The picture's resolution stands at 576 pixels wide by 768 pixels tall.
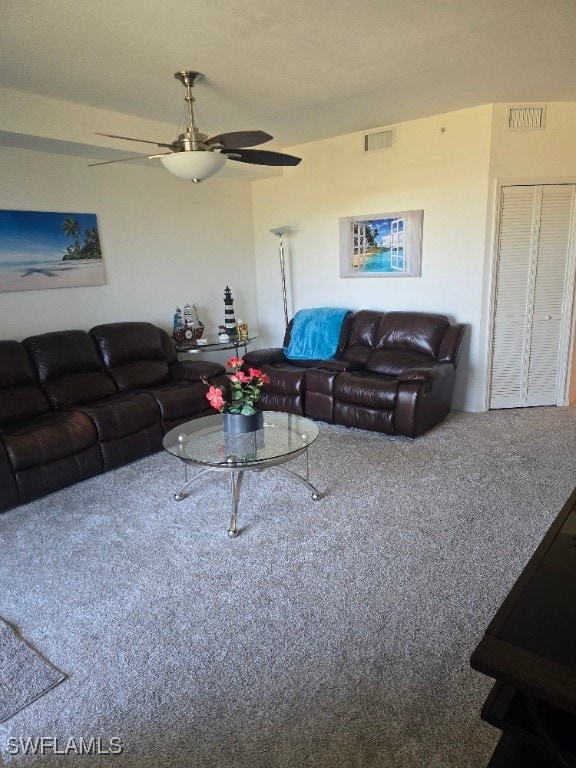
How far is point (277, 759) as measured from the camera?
57.2 inches

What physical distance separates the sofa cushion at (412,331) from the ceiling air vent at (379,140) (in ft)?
5.23

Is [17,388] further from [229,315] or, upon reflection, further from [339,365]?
[339,365]

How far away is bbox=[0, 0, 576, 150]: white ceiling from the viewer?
228 cm

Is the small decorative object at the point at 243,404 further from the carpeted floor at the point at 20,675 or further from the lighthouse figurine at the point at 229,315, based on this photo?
the lighthouse figurine at the point at 229,315

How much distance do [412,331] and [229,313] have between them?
200cm

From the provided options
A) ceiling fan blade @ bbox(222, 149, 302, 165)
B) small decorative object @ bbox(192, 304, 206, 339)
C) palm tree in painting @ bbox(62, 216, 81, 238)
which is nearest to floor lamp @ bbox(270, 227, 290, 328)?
small decorative object @ bbox(192, 304, 206, 339)

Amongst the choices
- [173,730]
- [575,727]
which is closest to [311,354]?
[173,730]

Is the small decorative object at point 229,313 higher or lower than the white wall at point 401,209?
lower

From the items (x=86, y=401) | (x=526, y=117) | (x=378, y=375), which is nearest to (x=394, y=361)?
(x=378, y=375)

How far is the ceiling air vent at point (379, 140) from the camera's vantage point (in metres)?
4.54

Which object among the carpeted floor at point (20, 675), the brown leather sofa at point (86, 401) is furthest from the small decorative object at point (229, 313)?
the carpeted floor at point (20, 675)

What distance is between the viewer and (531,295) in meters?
4.38

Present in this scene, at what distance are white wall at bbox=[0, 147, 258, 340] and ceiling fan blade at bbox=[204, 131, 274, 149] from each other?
1.95 m

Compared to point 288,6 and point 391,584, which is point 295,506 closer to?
point 391,584
